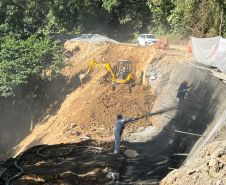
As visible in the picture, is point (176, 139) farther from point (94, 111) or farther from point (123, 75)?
point (123, 75)

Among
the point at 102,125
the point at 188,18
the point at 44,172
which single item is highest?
the point at 188,18

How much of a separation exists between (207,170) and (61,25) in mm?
41214

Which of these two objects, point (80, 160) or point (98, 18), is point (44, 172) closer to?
point (80, 160)

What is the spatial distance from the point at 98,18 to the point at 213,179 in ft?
133

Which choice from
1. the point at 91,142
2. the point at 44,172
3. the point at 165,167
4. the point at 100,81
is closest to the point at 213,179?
the point at 165,167

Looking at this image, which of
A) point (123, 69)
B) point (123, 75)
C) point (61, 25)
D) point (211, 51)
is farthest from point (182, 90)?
point (61, 25)

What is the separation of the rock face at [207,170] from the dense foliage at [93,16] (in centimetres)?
1872

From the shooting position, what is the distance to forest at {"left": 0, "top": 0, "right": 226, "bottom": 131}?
1956 centimetres

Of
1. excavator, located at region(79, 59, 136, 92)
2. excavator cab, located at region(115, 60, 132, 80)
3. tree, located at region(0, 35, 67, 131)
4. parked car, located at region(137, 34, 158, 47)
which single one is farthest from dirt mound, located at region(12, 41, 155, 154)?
parked car, located at region(137, 34, 158, 47)

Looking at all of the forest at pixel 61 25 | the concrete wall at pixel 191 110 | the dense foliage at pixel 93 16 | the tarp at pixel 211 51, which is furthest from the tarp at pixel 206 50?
the dense foliage at pixel 93 16

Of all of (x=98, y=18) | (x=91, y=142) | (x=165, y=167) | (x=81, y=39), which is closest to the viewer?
(x=165, y=167)

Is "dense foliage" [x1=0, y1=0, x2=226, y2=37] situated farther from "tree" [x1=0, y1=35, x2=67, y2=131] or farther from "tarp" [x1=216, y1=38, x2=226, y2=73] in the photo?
"tarp" [x1=216, y1=38, x2=226, y2=73]

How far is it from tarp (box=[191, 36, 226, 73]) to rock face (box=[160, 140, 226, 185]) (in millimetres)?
4947

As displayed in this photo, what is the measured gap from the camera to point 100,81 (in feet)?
68.4
